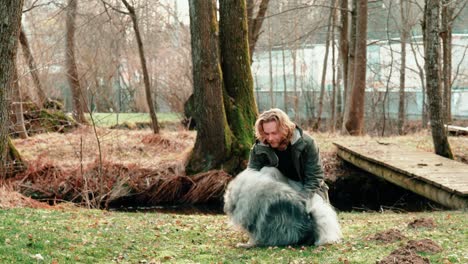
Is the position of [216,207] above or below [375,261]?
below

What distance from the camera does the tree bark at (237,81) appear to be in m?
14.0

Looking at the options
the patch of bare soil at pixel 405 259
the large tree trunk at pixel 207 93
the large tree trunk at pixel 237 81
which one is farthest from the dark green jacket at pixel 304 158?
the large tree trunk at pixel 237 81

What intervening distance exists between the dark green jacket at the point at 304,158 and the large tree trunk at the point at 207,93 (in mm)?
7137

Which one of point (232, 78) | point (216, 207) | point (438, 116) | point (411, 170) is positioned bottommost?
point (216, 207)

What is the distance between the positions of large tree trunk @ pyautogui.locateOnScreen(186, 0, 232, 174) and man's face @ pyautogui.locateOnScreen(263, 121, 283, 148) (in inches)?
283

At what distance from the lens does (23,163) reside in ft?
44.8

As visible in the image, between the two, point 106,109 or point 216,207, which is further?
point 106,109

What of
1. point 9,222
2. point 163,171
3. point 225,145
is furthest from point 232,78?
point 9,222

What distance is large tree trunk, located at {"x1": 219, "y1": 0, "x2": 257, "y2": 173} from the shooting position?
14.0 m

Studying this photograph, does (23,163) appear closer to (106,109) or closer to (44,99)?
Result: (44,99)

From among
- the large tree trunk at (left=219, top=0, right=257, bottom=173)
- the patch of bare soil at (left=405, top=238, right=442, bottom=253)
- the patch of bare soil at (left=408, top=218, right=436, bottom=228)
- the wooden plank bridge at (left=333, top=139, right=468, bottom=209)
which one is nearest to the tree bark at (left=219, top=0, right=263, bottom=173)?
the large tree trunk at (left=219, top=0, right=257, bottom=173)

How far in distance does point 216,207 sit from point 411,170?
4522mm

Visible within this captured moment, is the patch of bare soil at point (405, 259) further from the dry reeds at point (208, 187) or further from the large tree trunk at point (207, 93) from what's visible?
the large tree trunk at point (207, 93)

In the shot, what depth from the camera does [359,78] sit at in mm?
18906
